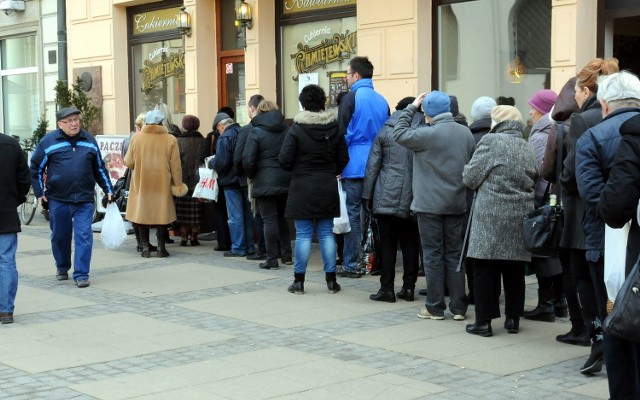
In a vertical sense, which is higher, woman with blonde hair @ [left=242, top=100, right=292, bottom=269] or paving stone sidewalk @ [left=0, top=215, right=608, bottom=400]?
woman with blonde hair @ [left=242, top=100, right=292, bottom=269]

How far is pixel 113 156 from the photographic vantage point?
15.0m

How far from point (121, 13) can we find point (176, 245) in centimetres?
562

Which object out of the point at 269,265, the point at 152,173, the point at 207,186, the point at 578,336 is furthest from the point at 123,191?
the point at 578,336

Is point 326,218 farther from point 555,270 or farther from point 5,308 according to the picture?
point 5,308

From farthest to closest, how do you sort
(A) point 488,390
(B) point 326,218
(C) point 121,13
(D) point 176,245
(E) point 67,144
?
(C) point 121,13, (D) point 176,245, (E) point 67,144, (B) point 326,218, (A) point 488,390

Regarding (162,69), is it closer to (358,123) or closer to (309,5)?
(309,5)

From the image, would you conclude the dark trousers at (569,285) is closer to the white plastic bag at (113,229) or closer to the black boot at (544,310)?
the black boot at (544,310)

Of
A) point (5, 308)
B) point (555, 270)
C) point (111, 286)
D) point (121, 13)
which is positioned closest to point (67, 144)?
point (111, 286)

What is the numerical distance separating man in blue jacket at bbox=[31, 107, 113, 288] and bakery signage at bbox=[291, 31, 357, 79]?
4425mm

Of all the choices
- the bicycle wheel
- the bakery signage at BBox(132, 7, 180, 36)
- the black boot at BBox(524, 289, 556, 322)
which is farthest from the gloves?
the bicycle wheel

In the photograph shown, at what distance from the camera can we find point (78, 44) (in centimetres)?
1806

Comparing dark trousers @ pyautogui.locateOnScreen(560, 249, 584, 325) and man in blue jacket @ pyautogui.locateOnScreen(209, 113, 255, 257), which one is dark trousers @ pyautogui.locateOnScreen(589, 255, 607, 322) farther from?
man in blue jacket @ pyautogui.locateOnScreen(209, 113, 255, 257)

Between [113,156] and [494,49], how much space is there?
20.1 ft

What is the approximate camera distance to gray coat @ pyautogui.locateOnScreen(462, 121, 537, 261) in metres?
7.45
